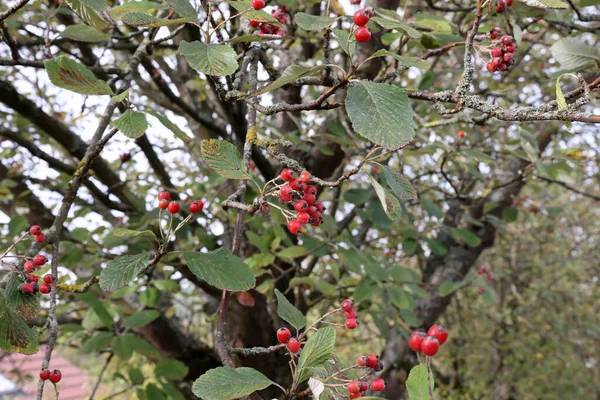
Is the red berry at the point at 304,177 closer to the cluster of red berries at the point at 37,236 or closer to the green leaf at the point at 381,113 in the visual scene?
the green leaf at the point at 381,113

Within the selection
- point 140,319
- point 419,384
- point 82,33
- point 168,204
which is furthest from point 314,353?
point 140,319

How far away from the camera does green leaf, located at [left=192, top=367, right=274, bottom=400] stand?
32.0 inches

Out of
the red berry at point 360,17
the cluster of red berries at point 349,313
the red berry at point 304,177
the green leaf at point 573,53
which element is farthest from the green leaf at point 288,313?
the green leaf at point 573,53

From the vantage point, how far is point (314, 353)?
0.89 metres

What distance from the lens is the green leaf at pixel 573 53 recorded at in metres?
1.69

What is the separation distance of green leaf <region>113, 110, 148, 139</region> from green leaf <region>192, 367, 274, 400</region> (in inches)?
24.6

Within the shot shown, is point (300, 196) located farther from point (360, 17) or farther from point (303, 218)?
point (360, 17)

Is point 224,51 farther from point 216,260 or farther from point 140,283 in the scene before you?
point 140,283

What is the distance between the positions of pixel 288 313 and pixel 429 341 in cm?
37

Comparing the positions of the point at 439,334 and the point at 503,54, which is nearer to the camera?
the point at 439,334

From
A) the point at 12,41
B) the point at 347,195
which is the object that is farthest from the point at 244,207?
the point at 347,195

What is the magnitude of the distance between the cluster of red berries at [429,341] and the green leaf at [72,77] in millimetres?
901

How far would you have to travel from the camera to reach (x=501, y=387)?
784 cm

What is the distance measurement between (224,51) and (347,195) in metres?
1.56
